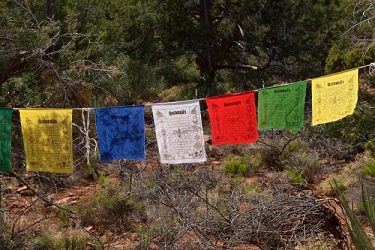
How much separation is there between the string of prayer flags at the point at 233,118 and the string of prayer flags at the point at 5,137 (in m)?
1.97

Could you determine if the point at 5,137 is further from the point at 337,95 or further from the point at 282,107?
the point at 337,95

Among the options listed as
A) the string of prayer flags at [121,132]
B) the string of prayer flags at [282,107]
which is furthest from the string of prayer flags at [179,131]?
the string of prayer flags at [282,107]

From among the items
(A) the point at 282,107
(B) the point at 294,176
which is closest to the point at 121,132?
(A) the point at 282,107

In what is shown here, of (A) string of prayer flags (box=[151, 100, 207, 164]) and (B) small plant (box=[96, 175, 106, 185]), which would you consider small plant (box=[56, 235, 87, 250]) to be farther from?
(B) small plant (box=[96, 175, 106, 185])

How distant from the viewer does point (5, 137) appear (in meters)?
5.66

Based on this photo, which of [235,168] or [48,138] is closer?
[48,138]

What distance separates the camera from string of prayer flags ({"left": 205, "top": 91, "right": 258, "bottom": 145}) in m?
5.58

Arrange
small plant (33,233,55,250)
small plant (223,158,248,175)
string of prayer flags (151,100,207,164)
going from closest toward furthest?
string of prayer flags (151,100,207,164) < small plant (33,233,55,250) < small plant (223,158,248,175)

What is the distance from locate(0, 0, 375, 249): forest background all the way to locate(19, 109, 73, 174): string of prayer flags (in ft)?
1.93

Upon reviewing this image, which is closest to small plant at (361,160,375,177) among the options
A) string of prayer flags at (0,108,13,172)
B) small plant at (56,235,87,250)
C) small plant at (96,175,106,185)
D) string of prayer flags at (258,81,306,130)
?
string of prayer flags at (258,81,306,130)

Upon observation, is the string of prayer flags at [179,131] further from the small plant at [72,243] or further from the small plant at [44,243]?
the small plant at [44,243]

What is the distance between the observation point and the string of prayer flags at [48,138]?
5496 mm

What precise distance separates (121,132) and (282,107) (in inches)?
64.0

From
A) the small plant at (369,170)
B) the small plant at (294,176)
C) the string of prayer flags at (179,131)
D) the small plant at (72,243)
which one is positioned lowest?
the small plant at (72,243)
